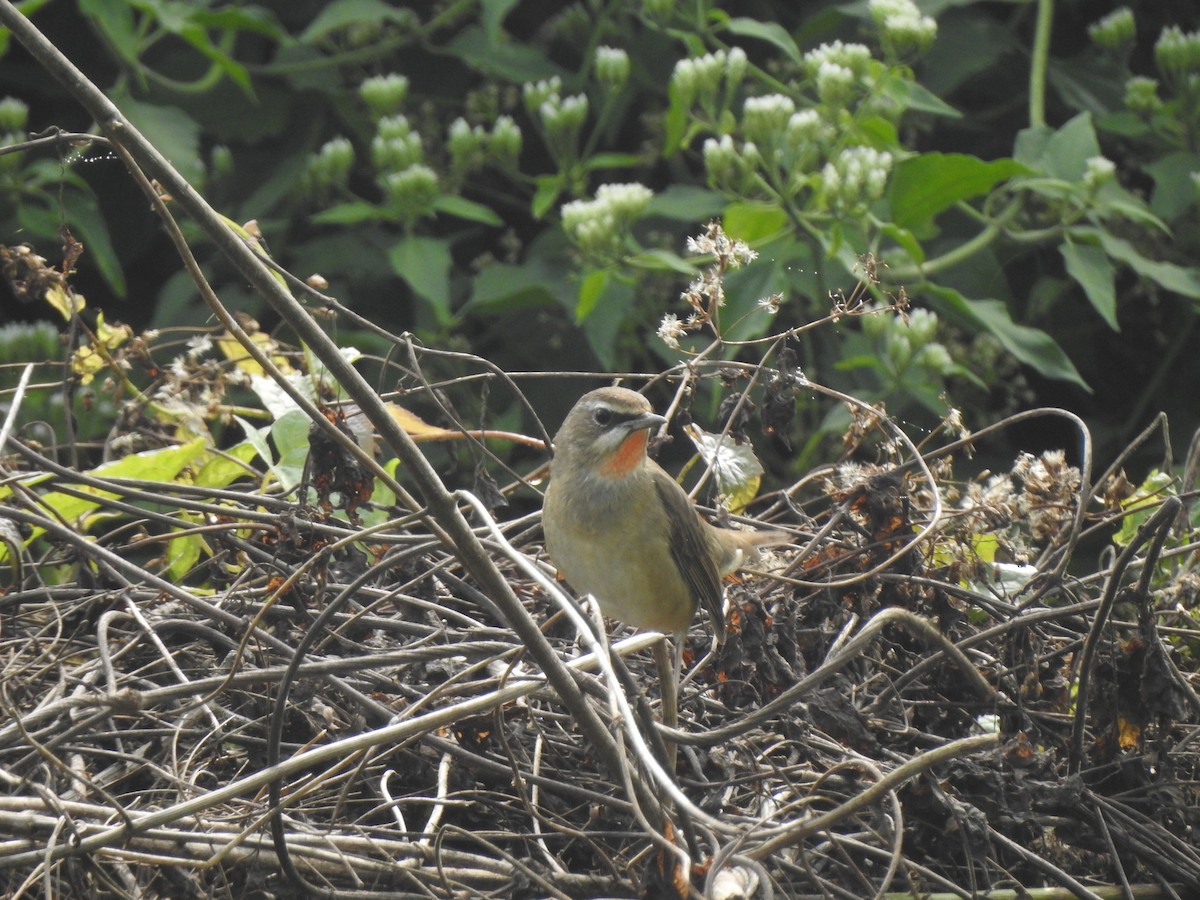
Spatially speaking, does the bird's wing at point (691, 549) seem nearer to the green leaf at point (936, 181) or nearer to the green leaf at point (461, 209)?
the green leaf at point (936, 181)

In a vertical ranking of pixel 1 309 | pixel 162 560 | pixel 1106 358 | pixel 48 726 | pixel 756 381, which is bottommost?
pixel 1106 358

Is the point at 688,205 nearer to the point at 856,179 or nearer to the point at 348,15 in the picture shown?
the point at 856,179

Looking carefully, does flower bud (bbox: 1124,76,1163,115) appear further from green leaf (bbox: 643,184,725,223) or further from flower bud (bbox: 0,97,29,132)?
flower bud (bbox: 0,97,29,132)

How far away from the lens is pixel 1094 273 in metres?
3.53

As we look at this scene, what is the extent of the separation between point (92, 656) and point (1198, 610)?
6.28 ft

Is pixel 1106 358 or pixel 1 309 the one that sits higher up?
pixel 1 309

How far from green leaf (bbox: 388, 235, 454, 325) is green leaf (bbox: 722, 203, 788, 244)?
97 centimetres

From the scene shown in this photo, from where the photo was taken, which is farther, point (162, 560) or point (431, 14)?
point (431, 14)

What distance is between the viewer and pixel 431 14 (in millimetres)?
4953

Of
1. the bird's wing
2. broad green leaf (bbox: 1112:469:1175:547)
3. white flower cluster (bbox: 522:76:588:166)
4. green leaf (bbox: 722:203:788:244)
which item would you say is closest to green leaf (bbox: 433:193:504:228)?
white flower cluster (bbox: 522:76:588:166)

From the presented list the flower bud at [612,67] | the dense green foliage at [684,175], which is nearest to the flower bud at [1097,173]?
the dense green foliage at [684,175]

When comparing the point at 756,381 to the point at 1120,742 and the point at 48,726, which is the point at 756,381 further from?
the point at 48,726

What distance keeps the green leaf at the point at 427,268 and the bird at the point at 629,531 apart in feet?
4.82

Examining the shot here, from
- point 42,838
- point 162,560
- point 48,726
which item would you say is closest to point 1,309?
point 162,560
